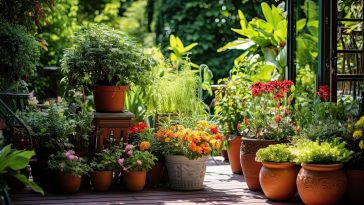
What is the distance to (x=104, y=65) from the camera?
5969 mm

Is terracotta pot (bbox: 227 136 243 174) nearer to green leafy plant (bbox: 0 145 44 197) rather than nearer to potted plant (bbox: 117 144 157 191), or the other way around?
potted plant (bbox: 117 144 157 191)

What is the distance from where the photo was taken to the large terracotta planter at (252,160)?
586 cm

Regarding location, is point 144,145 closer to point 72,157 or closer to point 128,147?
point 128,147

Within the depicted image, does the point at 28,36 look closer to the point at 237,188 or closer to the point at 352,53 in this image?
the point at 237,188

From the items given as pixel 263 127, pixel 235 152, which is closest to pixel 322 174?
pixel 263 127

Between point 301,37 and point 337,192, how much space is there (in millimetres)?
2666

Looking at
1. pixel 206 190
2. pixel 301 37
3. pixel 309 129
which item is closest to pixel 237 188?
pixel 206 190

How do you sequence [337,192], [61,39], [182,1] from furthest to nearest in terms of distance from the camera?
[182,1] < [61,39] < [337,192]

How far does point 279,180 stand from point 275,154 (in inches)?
8.3

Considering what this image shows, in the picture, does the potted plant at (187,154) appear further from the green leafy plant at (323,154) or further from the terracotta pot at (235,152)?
the green leafy plant at (323,154)

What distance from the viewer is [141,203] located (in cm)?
537

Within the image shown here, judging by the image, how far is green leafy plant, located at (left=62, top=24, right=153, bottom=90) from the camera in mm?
5973

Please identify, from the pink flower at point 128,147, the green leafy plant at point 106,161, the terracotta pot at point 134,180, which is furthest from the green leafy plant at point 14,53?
the terracotta pot at point 134,180

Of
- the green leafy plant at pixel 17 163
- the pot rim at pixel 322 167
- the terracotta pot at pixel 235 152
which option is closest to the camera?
the green leafy plant at pixel 17 163
